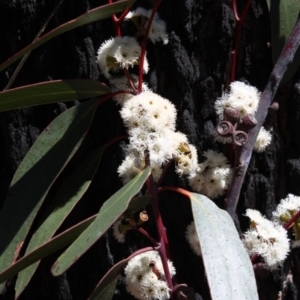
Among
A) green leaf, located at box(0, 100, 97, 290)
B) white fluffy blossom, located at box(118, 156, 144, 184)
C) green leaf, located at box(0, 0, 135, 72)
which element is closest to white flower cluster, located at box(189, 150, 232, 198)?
white fluffy blossom, located at box(118, 156, 144, 184)

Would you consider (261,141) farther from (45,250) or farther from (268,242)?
(45,250)

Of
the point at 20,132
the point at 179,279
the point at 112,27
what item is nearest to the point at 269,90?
the point at 112,27

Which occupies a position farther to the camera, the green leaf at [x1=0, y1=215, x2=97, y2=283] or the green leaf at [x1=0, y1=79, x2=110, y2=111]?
the green leaf at [x1=0, y1=79, x2=110, y2=111]

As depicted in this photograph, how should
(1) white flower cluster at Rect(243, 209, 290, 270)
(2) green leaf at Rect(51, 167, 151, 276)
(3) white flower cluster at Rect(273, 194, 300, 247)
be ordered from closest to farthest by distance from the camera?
(2) green leaf at Rect(51, 167, 151, 276), (1) white flower cluster at Rect(243, 209, 290, 270), (3) white flower cluster at Rect(273, 194, 300, 247)

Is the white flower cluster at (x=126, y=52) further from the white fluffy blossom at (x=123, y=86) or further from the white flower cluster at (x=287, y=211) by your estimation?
the white flower cluster at (x=287, y=211)

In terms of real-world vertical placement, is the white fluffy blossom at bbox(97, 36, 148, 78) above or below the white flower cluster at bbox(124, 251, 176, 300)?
above

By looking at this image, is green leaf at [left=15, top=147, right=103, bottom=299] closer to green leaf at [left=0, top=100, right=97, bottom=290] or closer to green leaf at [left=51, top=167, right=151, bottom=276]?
green leaf at [left=0, top=100, right=97, bottom=290]
